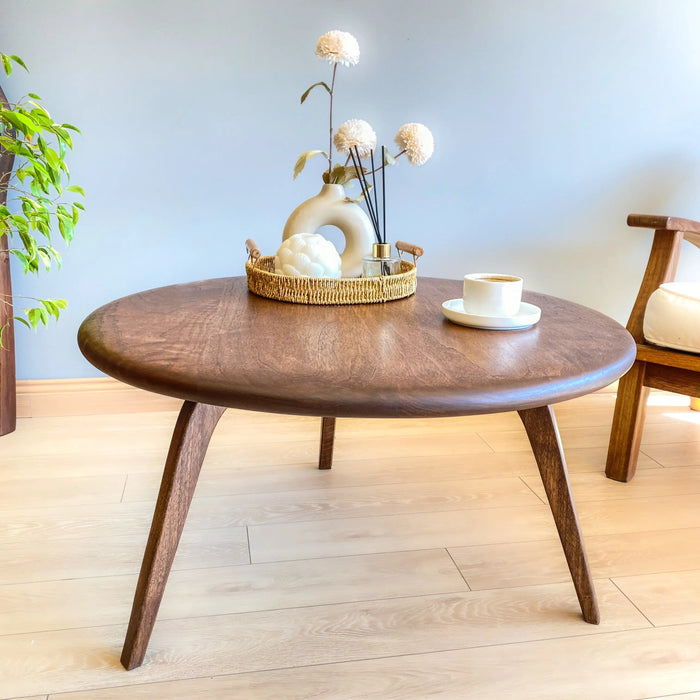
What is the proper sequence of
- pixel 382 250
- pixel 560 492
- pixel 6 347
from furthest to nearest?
1. pixel 6 347
2. pixel 382 250
3. pixel 560 492

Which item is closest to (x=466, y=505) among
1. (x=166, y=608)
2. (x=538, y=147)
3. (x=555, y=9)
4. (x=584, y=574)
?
(x=584, y=574)

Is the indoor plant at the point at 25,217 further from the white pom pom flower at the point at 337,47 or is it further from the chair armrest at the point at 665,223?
the chair armrest at the point at 665,223

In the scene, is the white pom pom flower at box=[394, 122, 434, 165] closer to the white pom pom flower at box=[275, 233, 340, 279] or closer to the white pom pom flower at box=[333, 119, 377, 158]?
the white pom pom flower at box=[333, 119, 377, 158]

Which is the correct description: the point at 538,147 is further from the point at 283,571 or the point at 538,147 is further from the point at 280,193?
the point at 283,571

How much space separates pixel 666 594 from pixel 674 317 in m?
0.56

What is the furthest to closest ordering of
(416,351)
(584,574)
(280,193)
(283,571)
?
(280,193), (283,571), (584,574), (416,351)

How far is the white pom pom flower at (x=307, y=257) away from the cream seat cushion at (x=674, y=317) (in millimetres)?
728

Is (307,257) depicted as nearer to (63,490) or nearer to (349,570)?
(349,570)

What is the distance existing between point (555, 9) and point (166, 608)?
1814mm

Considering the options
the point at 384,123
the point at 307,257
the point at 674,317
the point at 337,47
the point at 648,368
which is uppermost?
the point at 337,47

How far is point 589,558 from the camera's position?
1.28 meters

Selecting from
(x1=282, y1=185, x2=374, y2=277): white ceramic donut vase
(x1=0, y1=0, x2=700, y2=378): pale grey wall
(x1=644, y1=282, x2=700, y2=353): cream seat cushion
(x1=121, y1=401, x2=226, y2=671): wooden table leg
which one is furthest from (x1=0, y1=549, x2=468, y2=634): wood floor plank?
(x1=0, y1=0, x2=700, y2=378): pale grey wall

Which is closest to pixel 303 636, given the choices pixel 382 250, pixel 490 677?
pixel 490 677

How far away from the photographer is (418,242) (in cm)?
205
